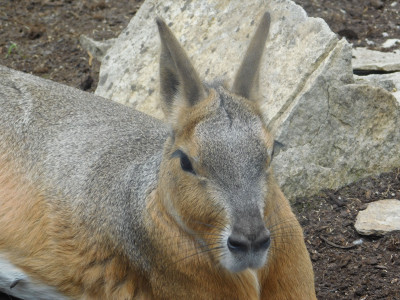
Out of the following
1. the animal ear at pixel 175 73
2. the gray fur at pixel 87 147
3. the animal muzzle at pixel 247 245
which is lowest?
the gray fur at pixel 87 147

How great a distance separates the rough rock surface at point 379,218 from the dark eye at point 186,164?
210 cm

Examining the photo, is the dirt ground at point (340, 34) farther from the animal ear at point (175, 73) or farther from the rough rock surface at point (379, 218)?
the animal ear at point (175, 73)

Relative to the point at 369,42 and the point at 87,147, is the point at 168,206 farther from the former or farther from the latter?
the point at 369,42

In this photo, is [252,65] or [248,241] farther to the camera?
[252,65]

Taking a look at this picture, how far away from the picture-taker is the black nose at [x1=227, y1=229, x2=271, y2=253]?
3.49 m

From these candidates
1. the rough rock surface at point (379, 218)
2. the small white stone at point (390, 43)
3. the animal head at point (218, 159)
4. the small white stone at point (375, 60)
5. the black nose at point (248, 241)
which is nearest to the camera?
the black nose at point (248, 241)

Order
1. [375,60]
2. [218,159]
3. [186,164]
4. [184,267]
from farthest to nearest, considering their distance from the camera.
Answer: [375,60] → [184,267] → [186,164] → [218,159]

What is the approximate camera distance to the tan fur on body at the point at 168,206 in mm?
3732

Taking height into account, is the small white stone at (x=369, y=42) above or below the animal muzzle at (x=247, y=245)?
below

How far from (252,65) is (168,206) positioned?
3.08ft

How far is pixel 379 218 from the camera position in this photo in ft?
18.2

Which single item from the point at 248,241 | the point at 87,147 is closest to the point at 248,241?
the point at 248,241

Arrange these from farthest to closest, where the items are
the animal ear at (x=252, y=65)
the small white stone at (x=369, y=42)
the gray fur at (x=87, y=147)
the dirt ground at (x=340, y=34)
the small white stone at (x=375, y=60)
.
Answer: the small white stone at (x=369, y=42), the small white stone at (x=375, y=60), the dirt ground at (x=340, y=34), the gray fur at (x=87, y=147), the animal ear at (x=252, y=65)

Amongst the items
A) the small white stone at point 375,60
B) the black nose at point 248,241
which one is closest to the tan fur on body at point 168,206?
the black nose at point 248,241
